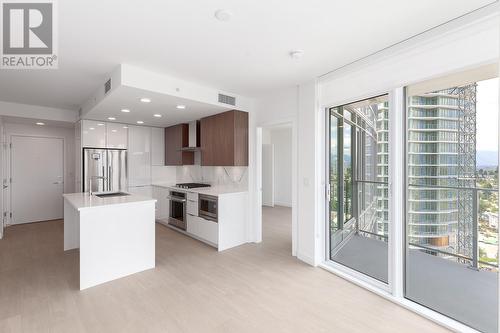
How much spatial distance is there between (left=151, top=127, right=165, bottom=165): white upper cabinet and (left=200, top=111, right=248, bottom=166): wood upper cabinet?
188cm

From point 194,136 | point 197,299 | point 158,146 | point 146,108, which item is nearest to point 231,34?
point 146,108

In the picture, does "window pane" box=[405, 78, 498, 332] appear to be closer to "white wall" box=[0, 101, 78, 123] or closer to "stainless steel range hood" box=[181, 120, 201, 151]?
"stainless steel range hood" box=[181, 120, 201, 151]

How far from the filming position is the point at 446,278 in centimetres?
279

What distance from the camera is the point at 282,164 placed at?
8.15 meters

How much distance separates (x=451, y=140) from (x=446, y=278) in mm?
1594

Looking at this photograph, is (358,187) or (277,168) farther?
(277,168)

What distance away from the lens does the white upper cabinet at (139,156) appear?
5590 millimetres

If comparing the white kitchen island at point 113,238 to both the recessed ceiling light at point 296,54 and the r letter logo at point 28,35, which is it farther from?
the recessed ceiling light at point 296,54

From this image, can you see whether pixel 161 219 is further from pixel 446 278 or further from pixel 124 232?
pixel 446 278

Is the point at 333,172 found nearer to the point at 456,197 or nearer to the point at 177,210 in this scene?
the point at 456,197

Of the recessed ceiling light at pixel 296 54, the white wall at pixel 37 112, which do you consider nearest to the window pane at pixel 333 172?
the recessed ceiling light at pixel 296 54

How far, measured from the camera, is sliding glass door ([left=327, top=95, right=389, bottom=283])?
3.17 m

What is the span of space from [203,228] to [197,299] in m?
1.80

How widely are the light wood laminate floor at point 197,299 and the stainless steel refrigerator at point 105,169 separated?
5.43ft
